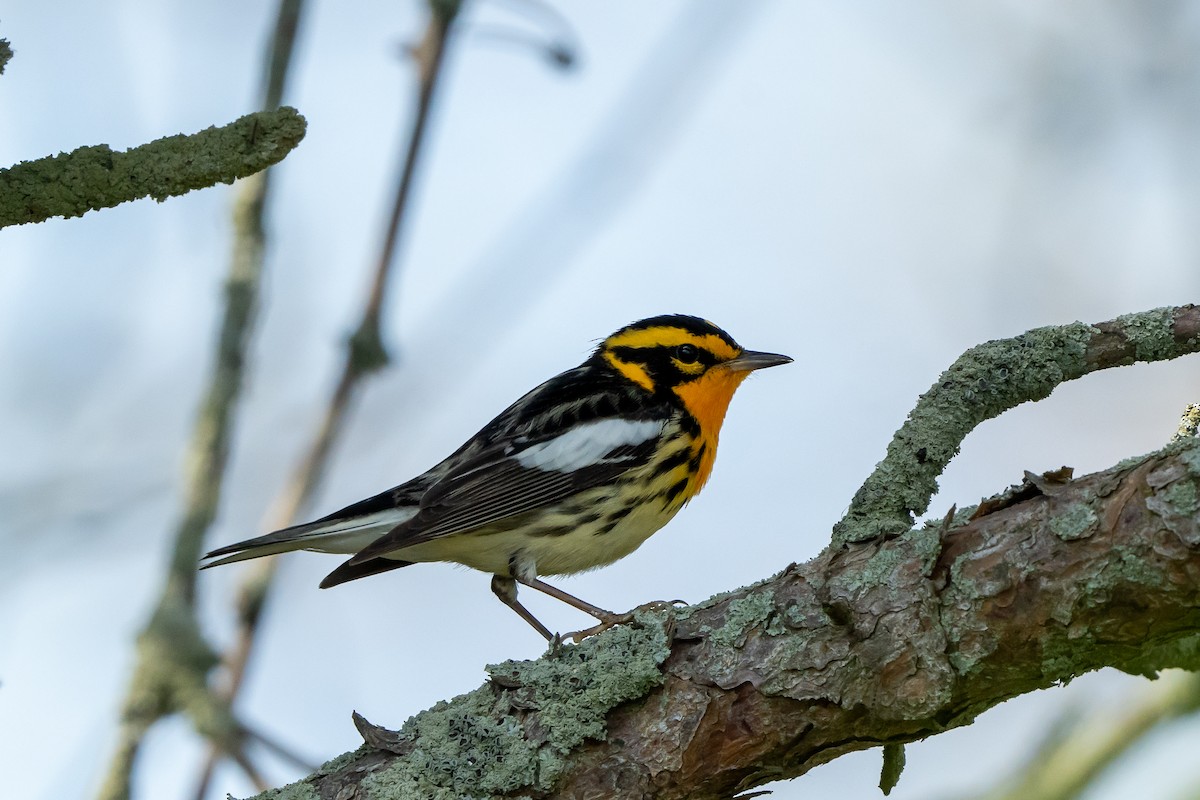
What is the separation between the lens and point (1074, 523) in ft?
8.29

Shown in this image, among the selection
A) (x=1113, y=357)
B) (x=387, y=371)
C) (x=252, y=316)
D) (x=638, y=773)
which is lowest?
(x=638, y=773)

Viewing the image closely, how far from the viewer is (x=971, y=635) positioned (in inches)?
103

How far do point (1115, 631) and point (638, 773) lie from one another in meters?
1.10

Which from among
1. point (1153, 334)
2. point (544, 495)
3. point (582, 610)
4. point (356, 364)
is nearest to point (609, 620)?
point (582, 610)

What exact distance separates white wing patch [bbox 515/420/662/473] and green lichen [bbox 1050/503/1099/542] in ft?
9.46

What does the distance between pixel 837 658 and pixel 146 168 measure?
1736 millimetres

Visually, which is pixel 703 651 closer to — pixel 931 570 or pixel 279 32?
pixel 931 570

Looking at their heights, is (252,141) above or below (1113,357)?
above

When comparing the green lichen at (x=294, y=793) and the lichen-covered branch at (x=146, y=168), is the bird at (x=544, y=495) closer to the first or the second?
the green lichen at (x=294, y=793)

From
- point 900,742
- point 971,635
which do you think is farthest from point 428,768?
point 971,635

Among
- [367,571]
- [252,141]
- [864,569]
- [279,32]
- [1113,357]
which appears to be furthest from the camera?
[367,571]

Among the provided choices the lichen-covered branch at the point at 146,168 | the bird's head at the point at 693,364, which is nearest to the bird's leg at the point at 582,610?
the bird's head at the point at 693,364

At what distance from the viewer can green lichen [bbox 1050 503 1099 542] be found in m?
2.50

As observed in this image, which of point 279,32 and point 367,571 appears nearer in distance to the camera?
point 279,32
